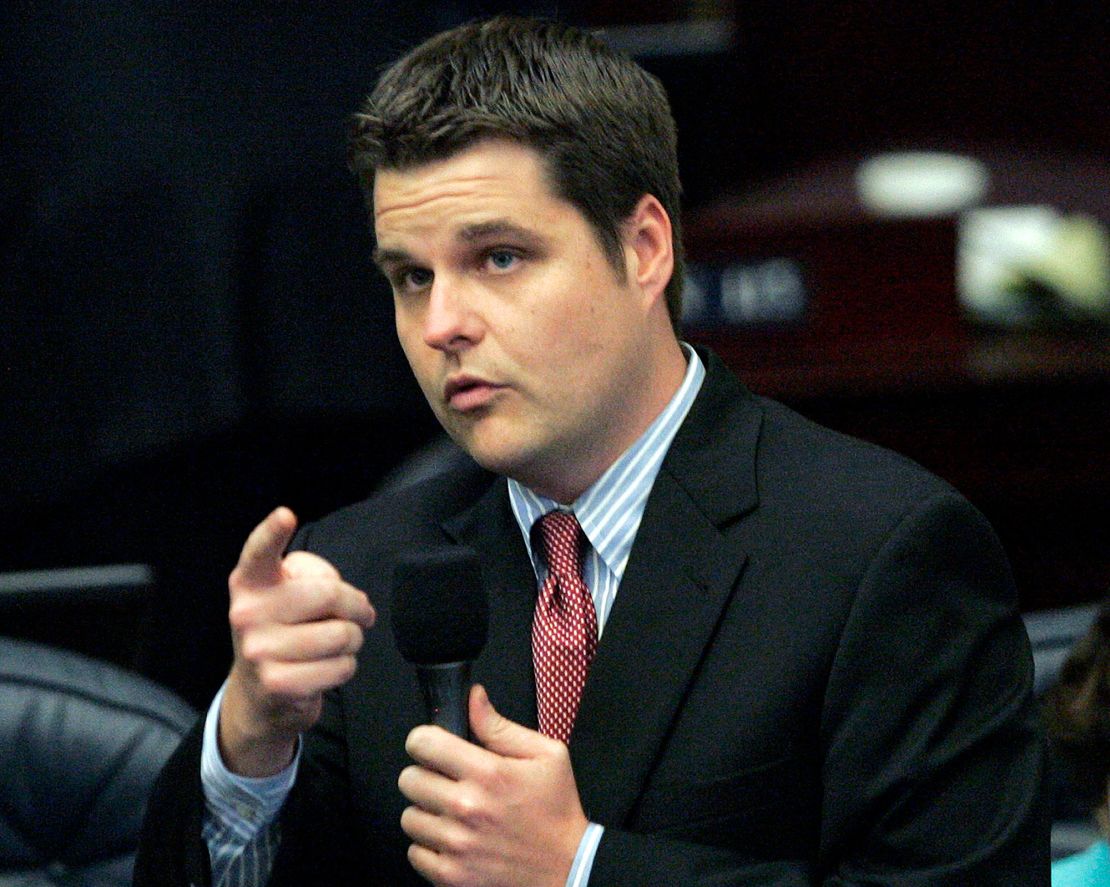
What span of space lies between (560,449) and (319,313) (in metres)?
2.11

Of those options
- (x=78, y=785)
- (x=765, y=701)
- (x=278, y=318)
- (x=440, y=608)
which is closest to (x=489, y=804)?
(x=440, y=608)

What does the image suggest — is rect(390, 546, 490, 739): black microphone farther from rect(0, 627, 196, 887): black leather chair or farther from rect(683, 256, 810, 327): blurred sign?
A: rect(683, 256, 810, 327): blurred sign

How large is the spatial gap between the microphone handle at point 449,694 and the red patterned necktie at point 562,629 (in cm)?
20

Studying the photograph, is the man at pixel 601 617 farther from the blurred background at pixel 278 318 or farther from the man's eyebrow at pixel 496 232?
the blurred background at pixel 278 318

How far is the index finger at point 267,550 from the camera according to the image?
117 centimetres

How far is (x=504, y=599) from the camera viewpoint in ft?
4.95

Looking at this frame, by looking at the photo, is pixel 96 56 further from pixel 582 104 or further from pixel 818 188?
pixel 582 104

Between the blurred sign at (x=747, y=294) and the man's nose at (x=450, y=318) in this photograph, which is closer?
the man's nose at (x=450, y=318)

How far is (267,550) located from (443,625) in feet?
0.43

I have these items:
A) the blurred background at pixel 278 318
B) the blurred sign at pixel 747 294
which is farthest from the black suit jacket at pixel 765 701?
the blurred sign at pixel 747 294

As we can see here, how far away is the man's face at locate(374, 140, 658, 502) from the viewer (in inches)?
54.3

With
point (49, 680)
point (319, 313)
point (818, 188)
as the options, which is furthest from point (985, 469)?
point (49, 680)

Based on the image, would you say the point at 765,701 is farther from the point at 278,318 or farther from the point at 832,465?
the point at 278,318

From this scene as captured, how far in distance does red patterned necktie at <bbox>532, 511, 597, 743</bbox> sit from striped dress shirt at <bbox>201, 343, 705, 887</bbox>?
1 centimetres
